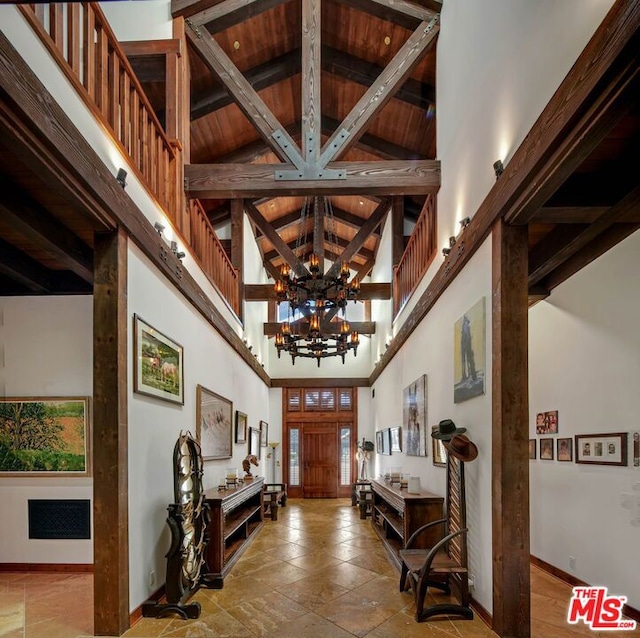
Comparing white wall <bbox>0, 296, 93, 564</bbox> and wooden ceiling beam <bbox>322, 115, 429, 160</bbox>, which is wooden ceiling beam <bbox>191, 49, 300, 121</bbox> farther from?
white wall <bbox>0, 296, 93, 564</bbox>

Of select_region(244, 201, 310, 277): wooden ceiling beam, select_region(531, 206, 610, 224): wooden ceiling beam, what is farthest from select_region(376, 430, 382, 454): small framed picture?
select_region(531, 206, 610, 224): wooden ceiling beam

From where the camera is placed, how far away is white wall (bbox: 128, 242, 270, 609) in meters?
4.15

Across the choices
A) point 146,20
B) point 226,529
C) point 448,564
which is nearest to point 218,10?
point 146,20

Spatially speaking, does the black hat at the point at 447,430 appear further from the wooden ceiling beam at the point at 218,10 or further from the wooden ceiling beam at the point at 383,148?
the wooden ceiling beam at the point at 383,148

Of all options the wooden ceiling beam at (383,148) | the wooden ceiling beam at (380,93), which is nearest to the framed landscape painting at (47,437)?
the wooden ceiling beam at (380,93)

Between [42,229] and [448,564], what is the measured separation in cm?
397

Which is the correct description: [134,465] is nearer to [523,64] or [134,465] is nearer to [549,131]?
[549,131]

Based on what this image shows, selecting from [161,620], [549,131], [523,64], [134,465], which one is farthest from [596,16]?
[161,620]

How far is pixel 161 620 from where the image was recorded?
4082mm

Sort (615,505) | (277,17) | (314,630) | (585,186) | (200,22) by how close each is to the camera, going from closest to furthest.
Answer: (585,186) < (314,630) < (615,505) < (200,22) < (277,17)

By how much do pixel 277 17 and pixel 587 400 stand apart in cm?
606

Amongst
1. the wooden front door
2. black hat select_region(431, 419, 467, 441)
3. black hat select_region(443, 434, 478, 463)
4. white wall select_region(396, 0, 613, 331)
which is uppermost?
white wall select_region(396, 0, 613, 331)

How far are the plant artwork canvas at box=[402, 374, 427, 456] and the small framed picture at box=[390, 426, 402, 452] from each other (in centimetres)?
45

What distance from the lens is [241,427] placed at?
9.81 m
